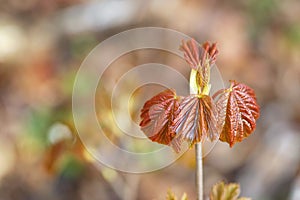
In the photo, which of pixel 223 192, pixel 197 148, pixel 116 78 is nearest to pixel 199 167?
pixel 197 148

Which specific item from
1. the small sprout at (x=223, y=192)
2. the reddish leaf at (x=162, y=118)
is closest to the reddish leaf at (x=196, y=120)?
the reddish leaf at (x=162, y=118)

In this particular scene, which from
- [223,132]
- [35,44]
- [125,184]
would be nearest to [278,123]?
[125,184]

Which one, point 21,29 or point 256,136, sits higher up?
point 21,29

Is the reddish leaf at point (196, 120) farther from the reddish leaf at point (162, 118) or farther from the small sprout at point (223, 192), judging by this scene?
the small sprout at point (223, 192)

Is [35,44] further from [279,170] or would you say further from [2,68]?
[279,170]

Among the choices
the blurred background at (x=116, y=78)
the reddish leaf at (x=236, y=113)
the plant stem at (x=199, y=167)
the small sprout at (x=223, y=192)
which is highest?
the blurred background at (x=116, y=78)
